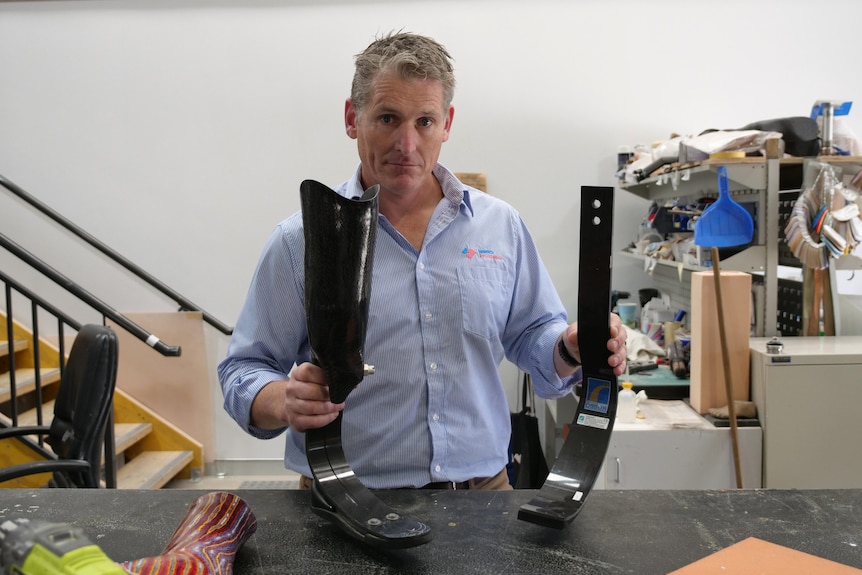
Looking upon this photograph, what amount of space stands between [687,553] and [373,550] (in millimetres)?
386

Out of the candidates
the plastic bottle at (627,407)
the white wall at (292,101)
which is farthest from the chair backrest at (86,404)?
the white wall at (292,101)

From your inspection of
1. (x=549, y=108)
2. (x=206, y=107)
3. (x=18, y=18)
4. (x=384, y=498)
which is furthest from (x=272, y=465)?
(x=384, y=498)

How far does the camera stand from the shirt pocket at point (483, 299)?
1.33m

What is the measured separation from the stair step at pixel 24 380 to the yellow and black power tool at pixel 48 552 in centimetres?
313

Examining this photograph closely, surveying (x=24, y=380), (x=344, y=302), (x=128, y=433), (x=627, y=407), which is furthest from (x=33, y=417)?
(x=344, y=302)

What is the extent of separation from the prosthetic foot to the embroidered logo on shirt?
0.37m

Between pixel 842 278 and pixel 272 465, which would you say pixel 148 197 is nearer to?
pixel 272 465

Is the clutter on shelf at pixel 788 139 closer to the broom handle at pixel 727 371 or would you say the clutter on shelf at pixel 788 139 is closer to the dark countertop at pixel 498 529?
the broom handle at pixel 727 371

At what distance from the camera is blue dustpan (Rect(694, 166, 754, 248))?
2.51 metres

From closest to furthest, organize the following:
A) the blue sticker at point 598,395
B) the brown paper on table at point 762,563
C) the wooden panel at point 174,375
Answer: the brown paper on table at point 762,563 < the blue sticker at point 598,395 < the wooden panel at point 174,375

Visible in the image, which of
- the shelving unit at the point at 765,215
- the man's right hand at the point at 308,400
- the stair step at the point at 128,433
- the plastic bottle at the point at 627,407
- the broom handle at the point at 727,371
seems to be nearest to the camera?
the man's right hand at the point at 308,400

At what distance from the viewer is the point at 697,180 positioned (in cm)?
316

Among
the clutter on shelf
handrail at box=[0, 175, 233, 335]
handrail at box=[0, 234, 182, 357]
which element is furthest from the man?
handrail at box=[0, 175, 233, 335]

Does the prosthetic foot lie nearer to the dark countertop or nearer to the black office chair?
the dark countertop
